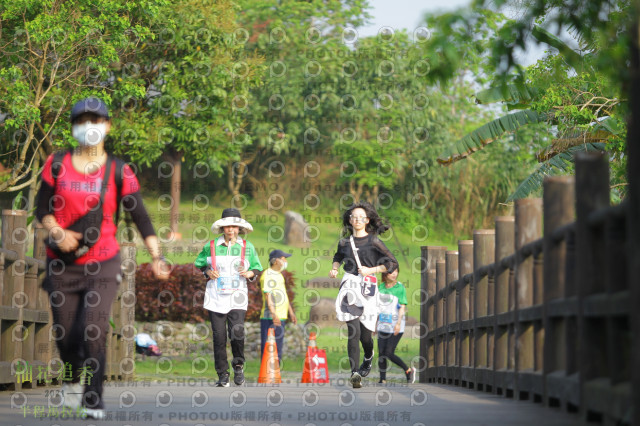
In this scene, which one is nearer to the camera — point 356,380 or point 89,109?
point 89,109

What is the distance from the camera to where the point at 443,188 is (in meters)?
51.8

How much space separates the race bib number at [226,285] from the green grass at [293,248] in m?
18.4

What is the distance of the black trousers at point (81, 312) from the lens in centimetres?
722

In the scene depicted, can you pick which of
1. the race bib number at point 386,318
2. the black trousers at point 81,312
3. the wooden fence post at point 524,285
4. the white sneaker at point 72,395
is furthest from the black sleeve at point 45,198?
the race bib number at point 386,318

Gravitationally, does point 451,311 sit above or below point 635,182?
below

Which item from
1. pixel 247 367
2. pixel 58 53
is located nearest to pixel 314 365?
pixel 247 367

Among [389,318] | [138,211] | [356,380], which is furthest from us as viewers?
[389,318]

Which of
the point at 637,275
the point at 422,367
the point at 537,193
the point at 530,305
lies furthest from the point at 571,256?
the point at 537,193

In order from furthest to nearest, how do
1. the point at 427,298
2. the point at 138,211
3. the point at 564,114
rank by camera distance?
the point at 564,114 → the point at 427,298 → the point at 138,211

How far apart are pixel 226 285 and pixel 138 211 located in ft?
18.2

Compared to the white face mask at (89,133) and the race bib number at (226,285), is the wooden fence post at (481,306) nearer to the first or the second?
the race bib number at (226,285)

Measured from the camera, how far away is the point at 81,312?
731 centimetres

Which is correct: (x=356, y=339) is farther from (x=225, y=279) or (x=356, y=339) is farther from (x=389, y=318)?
(x=389, y=318)

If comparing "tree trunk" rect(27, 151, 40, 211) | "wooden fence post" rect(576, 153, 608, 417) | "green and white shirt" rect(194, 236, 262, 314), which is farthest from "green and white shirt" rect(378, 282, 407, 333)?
"tree trunk" rect(27, 151, 40, 211)
